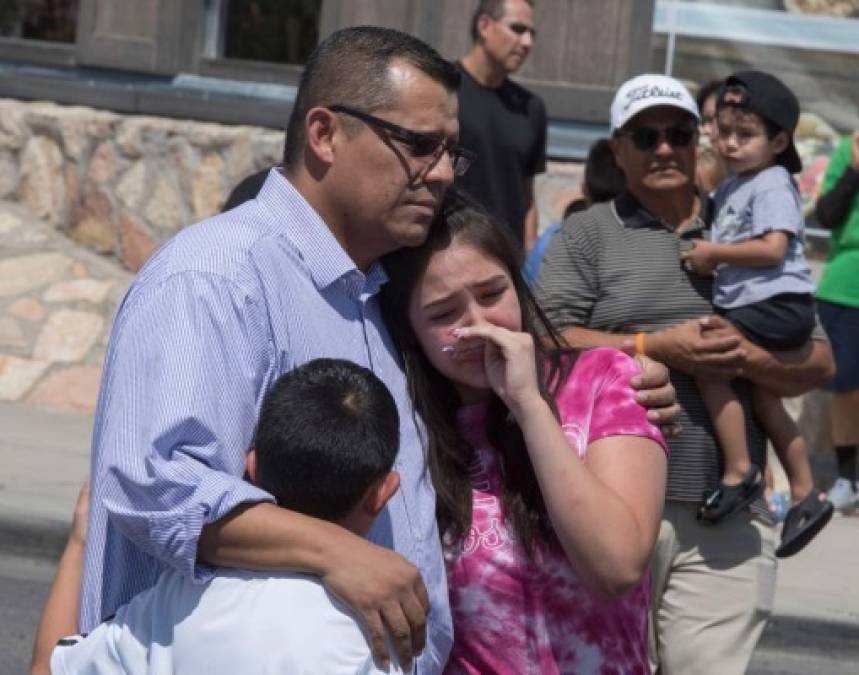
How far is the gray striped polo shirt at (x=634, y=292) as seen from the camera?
14.6 feet

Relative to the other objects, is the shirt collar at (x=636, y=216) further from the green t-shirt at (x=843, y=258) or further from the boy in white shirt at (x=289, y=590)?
the green t-shirt at (x=843, y=258)

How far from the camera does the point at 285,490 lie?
104 inches

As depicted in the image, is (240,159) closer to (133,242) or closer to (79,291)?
(133,242)

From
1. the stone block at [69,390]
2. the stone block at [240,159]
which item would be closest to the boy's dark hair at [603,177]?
the stone block at [69,390]

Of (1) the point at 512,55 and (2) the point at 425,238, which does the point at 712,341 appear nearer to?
(2) the point at 425,238

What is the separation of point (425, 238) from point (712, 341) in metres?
1.72

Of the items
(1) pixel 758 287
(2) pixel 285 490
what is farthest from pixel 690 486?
(2) pixel 285 490

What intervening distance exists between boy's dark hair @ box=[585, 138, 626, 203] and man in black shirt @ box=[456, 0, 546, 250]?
4.11ft

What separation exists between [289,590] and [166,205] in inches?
340

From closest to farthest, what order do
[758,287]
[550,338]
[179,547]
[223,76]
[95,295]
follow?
[179,547] → [550,338] → [758,287] → [95,295] → [223,76]

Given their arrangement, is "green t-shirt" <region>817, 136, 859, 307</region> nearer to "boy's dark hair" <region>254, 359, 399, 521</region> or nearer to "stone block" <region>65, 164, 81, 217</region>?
"stone block" <region>65, 164, 81, 217</region>

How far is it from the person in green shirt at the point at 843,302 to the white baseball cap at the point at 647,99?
4.06 metres

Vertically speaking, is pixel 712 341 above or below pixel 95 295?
above

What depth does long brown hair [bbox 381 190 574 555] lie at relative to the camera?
120 inches
